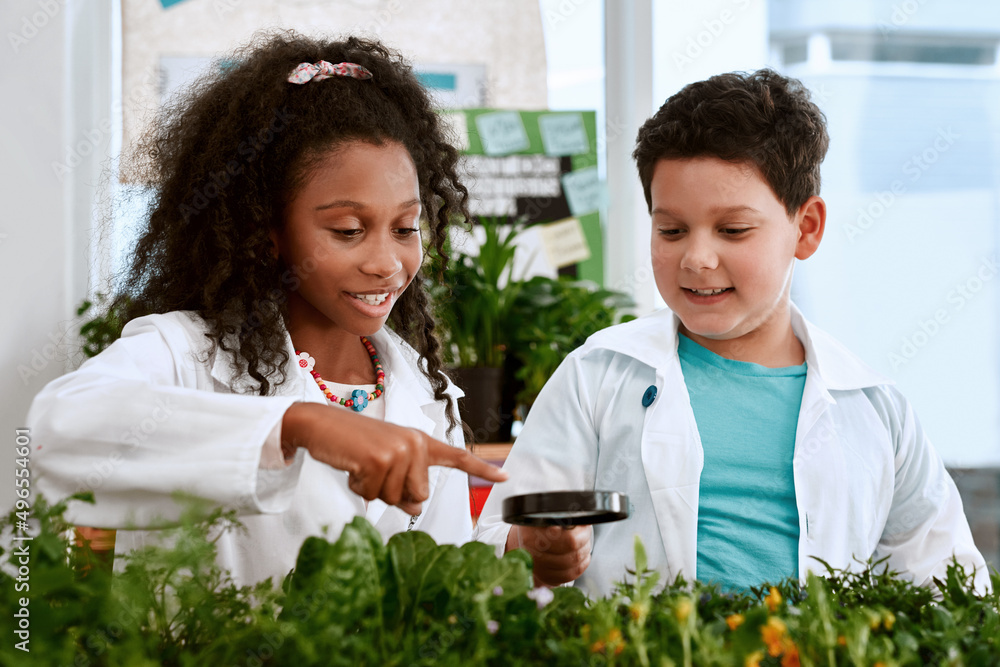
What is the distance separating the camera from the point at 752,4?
108 inches

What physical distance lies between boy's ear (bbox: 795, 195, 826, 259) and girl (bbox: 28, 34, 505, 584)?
1.87 ft

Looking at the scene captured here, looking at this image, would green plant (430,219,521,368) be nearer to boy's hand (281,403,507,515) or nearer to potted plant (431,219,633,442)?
potted plant (431,219,633,442)

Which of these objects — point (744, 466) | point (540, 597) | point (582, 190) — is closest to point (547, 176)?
point (582, 190)

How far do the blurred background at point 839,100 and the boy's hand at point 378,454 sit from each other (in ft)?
6.71

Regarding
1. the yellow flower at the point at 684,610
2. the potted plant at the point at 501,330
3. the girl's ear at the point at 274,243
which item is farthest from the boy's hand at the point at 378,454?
the potted plant at the point at 501,330

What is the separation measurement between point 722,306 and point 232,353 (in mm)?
726

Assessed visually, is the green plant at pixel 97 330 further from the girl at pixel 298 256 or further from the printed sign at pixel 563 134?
the printed sign at pixel 563 134

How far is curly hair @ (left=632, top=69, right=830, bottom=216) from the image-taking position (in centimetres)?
127

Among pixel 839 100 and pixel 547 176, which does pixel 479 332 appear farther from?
pixel 839 100

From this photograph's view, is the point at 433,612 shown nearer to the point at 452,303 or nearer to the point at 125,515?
the point at 125,515

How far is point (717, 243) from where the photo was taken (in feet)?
4.06

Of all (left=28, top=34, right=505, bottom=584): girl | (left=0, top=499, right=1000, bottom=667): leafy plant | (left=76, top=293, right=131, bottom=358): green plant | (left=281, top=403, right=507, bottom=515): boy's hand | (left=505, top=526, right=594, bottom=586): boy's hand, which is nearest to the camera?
(left=0, top=499, right=1000, bottom=667): leafy plant

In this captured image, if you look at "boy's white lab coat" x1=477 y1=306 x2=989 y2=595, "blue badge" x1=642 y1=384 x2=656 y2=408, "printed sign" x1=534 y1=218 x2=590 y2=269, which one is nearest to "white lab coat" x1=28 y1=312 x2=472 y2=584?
"boy's white lab coat" x1=477 y1=306 x2=989 y2=595

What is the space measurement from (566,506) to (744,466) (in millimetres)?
636
